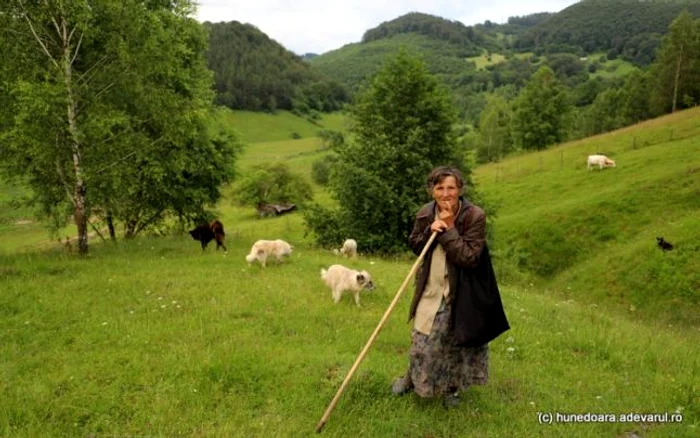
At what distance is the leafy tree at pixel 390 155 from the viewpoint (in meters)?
24.2

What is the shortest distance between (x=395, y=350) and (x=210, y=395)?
3.64 meters

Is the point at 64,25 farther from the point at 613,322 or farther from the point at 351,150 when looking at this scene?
the point at 613,322

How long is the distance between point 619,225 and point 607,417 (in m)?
26.6

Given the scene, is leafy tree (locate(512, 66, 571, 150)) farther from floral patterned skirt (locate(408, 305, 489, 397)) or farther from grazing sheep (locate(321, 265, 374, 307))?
floral patterned skirt (locate(408, 305, 489, 397))

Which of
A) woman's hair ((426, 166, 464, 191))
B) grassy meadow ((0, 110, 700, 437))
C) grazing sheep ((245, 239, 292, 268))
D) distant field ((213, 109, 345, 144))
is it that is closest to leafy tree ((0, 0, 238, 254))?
grassy meadow ((0, 110, 700, 437))

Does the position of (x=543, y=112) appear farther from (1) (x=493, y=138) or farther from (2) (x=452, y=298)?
(2) (x=452, y=298)

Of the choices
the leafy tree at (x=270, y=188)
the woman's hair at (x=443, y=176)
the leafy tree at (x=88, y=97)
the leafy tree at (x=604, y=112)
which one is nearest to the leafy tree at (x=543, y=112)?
the leafy tree at (x=604, y=112)

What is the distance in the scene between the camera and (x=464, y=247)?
6.11 metres

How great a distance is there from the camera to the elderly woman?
20.6 feet

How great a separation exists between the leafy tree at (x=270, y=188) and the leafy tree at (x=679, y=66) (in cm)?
5416

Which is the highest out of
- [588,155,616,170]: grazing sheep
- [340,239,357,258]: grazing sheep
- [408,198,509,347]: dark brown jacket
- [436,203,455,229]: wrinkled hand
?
[436,203,455,229]: wrinkled hand

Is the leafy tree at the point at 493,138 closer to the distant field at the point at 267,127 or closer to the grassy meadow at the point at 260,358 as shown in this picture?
the grassy meadow at the point at 260,358

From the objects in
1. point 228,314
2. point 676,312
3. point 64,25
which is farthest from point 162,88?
point 676,312

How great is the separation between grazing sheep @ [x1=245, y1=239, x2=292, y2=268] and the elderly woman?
9377 mm
